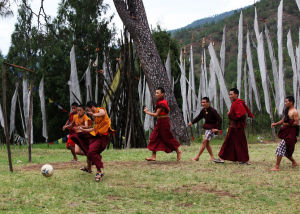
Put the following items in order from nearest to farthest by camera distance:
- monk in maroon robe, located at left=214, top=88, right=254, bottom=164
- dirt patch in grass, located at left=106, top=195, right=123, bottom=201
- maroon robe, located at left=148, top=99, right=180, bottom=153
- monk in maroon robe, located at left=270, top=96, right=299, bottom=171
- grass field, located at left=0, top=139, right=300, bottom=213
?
grass field, located at left=0, top=139, right=300, bottom=213 → dirt patch in grass, located at left=106, top=195, right=123, bottom=201 → monk in maroon robe, located at left=270, top=96, right=299, bottom=171 → monk in maroon robe, located at left=214, top=88, right=254, bottom=164 → maroon robe, located at left=148, top=99, right=180, bottom=153

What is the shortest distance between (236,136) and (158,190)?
2731mm

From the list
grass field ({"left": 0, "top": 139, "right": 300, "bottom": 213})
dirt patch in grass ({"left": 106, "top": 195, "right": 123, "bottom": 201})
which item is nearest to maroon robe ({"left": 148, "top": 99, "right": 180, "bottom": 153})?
grass field ({"left": 0, "top": 139, "right": 300, "bottom": 213})

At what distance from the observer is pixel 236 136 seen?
7375 millimetres

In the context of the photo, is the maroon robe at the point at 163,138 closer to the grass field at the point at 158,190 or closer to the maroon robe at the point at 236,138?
the grass field at the point at 158,190

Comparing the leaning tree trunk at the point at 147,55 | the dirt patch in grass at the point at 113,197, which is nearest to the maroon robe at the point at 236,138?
the dirt patch in grass at the point at 113,197

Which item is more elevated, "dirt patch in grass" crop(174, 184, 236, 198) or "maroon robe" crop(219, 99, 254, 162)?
"maroon robe" crop(219, 99, 254, 162)

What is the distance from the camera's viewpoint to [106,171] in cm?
668

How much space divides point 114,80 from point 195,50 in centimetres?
2754

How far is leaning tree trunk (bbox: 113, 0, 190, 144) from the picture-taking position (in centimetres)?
1198

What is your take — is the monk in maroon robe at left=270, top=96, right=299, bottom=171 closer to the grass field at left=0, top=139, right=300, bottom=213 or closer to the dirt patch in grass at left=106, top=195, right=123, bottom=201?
the grass field at left=0, top=139, right=300, bottom=213

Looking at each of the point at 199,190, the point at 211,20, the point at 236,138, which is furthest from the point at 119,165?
the point at 211,20

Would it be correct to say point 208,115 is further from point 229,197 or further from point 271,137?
point 271,137

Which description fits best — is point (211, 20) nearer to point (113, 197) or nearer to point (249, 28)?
point (249, 28)

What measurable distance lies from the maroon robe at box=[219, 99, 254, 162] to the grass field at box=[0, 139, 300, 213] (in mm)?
287
